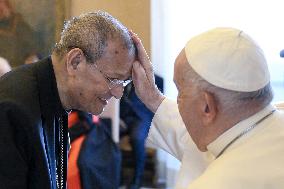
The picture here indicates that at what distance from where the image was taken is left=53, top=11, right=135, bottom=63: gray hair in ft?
4.82

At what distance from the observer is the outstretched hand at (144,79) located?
5.44ft

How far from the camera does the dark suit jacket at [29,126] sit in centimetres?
134

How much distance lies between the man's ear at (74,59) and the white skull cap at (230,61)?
1.17 ft

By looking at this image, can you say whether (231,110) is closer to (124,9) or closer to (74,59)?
(74,59)

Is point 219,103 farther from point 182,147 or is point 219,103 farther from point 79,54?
point 182,147

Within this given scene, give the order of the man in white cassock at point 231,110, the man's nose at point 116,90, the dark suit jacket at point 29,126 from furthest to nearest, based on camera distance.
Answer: the man's nose at point 116,90 < the dark suit jacket at point 29,126 < the man in white cassock at point 231,110

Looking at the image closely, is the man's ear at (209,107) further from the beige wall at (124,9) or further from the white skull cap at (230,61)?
the beige wall at (124,9)

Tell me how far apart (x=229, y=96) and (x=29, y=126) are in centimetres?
57

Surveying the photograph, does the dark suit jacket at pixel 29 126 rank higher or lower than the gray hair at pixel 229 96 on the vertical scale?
lower

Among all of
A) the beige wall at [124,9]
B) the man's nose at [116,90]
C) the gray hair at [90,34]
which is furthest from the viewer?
the beige wall at [124,9]

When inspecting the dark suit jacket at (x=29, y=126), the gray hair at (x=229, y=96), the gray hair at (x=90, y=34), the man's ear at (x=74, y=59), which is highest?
the gray hair at (x=90, y=34)

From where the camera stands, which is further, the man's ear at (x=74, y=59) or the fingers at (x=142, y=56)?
the fingers at (x=142, y=56)

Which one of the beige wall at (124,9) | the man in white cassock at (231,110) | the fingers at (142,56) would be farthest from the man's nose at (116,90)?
the beige wall at (124,9)

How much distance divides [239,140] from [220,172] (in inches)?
4.8
